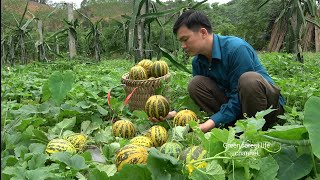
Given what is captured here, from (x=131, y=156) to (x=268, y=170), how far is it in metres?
0.72

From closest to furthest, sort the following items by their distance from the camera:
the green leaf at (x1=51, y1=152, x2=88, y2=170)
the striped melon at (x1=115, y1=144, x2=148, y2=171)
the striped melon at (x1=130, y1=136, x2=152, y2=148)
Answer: the green leaf at (x1=51, y1=152, x2=88, y2=170) < the striped melon at (x1=115, y1=144, x2=148, y2=171) < the striped melon at (x1=130, y1=136, x2=152, y2=148)

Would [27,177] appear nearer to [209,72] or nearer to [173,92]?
[209,72]

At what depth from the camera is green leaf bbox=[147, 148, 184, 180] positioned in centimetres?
154

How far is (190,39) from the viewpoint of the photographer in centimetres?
332

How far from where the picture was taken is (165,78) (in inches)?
156

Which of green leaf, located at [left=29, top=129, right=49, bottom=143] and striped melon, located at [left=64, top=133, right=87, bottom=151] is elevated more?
green leaf, located at [left=29, top=129, right=49, bottom=143]

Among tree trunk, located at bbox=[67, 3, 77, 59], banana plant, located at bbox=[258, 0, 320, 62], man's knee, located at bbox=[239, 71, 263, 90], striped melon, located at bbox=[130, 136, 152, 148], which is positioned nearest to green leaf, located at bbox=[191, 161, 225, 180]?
striped melon, located at bbox=[130, 136, 152, 148]

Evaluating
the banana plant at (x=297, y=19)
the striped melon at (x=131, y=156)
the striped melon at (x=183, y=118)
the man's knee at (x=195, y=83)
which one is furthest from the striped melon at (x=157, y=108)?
the banana plant at (x=297, y=19)

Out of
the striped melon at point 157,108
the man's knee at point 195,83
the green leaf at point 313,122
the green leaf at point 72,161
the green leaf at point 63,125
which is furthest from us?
the man's knee at point 195,83

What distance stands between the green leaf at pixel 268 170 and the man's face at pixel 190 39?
71.2 inches

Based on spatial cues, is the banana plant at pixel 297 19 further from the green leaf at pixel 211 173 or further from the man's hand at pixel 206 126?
the green leaf at pixel 211 173

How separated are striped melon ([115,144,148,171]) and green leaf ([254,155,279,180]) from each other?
0.62 m

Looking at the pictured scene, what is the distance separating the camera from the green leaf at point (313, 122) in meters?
1.54

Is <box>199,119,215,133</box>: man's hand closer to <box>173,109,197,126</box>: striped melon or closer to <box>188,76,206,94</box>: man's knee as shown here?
<box>173,109,197,126</box>: striped melon
